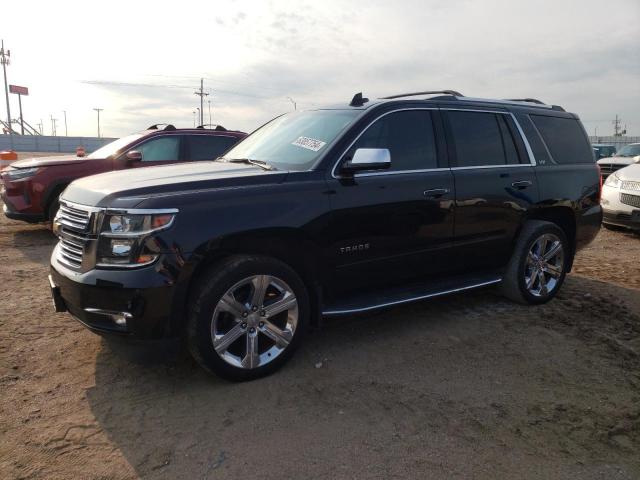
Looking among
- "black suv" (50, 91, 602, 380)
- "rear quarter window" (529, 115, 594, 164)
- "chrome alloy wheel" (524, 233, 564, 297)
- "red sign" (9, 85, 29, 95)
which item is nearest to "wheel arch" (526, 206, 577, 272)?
"black suv" (50, 91, 602, 380)

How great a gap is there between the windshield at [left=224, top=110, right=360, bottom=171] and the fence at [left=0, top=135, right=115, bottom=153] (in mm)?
42816

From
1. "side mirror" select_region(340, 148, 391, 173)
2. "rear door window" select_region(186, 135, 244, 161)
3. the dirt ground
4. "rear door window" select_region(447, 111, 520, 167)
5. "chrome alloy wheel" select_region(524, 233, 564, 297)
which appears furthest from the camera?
"rear door window" select_region(186, 135, 244, 161)

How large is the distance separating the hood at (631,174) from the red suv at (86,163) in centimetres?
692

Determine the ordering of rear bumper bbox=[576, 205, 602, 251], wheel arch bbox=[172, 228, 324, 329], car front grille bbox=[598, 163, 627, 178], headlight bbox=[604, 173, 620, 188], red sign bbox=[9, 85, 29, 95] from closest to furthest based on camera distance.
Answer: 1. wheel arch bbox=[172, 228, 324, 329]
2. rear bumper bbox=[576, 205, 602, 251]
3. headlight bbox=[604, 173, 620, 188]
4. car front grille bbox=[598, 163, 627, 178]
5. red sign bbox=[9, 85, 29, 95]

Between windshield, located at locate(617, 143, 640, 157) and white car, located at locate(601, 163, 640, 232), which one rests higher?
windshield, located at locate(617, 143, 640, 157)

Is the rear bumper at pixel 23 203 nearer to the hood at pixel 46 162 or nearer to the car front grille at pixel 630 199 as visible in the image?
the hood at pixel 46 162

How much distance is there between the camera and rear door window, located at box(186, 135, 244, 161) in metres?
8.18

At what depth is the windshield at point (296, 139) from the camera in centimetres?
384

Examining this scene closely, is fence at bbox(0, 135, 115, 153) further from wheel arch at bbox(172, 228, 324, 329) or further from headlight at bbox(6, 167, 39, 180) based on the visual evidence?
wheel arch at bbox(172, 228, 324, 329)

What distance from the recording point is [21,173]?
24.4 feet

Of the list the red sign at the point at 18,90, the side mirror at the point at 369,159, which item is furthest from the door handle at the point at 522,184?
the red sign at the point at 18,90

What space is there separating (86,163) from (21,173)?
0.89m

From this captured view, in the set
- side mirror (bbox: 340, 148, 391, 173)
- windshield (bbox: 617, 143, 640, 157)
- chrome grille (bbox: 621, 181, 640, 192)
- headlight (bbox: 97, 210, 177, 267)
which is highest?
windshield (bbox: 617, 143, 640, 157)

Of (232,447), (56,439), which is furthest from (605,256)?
(56,439)
